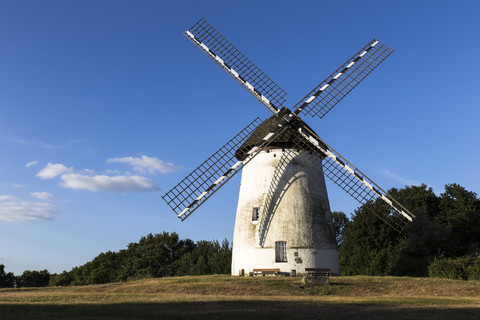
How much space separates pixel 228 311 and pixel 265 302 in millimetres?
2749

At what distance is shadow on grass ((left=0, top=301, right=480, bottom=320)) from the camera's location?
39.7ft

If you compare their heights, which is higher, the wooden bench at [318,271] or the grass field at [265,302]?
the wooden bench at [318,271]

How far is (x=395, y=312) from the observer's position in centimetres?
1259

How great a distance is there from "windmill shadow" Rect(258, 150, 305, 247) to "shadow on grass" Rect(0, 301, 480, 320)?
9.62m

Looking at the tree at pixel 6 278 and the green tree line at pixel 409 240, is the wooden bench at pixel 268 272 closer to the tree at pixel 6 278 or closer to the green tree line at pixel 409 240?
the green tree line at pixel 409 240

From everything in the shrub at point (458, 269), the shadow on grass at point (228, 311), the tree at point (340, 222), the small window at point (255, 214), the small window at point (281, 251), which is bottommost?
the shadow on grass at point (228, 311)

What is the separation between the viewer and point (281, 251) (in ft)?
79.9

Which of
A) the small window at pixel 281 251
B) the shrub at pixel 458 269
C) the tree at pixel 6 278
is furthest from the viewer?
the tree at pixel 6 278

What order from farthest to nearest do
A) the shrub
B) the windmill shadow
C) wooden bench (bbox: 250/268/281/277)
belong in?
the shrub, the windmill shadow, wooden bench (bbox: 250/268/281/277)

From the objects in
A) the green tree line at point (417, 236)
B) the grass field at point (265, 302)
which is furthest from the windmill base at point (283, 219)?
the green tree line at point (417, 236)

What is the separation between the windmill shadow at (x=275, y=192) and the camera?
81.5 feet

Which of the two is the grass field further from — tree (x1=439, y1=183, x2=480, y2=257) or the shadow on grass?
tree (x1=439, y1=183, x2=480, y2=257)

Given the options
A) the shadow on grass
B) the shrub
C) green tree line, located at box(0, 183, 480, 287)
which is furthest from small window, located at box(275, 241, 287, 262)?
green tree line, located at box(0, 183, 480, 287)

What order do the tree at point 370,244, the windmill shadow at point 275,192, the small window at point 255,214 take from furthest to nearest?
1. the tree at point 370,244
2. the small window at point 255,214
3. the windmill shadow at point 275,192
